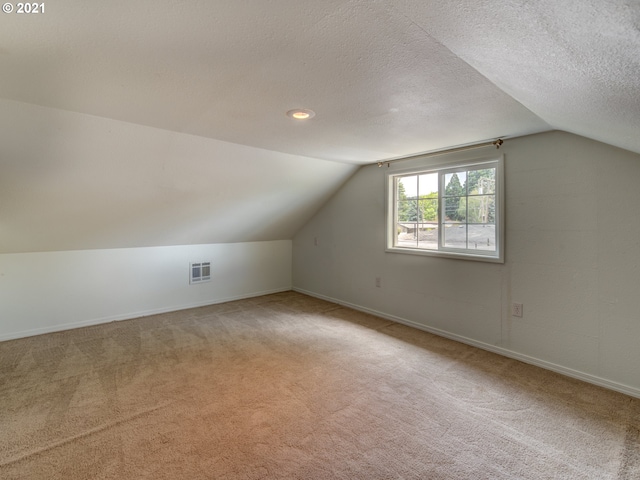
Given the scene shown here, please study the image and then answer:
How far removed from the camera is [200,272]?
4.54 metres

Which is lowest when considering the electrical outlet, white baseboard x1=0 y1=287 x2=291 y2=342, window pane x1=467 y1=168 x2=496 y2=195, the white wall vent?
white baseboard x1=0 y1=287 x2=291 y2=342

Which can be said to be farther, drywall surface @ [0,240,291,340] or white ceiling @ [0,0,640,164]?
drywall surface @ [0,240,291,340]

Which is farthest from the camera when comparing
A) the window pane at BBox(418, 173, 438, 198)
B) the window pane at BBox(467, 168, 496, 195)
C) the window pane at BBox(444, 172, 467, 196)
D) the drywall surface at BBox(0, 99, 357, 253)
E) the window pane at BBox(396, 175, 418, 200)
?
the window pane at BBox(396, 175, 418, 200)

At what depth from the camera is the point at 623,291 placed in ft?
7.41

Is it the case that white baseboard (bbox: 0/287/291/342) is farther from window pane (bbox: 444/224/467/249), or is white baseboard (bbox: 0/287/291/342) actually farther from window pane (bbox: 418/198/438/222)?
window pane (bbox: 444/224/467/249)

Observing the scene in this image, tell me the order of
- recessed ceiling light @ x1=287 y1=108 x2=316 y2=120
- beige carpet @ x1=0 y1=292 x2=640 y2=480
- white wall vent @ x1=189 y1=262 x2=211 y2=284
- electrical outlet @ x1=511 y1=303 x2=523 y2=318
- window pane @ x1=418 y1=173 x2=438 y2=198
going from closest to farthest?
beige carpet @ x1=0 y1=292 x2=640 y2=480, recessed ceiling light @ x1=287 y1=108 x2=316 y2=120, electrical outlet @ x1=511 y1=303 x2=523 y2=318, window pane @ x1=418 y1=173 x2=438 y2=198, white wall vent @ x1=189 y1=262 x2=211 y2=284

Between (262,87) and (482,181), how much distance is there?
2.40 metres

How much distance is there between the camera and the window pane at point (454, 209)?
3244 mm

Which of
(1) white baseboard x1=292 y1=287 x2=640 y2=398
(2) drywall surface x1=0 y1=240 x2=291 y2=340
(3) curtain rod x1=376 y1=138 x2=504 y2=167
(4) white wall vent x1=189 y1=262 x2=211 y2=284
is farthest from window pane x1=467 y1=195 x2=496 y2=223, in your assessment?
(4) white wall vent x1=189 y1=262 x2=211 y2=284

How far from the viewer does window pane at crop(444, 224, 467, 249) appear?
128 inches

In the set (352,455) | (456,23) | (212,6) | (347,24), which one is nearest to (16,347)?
(352,455)

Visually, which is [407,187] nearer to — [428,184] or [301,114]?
[428,184]

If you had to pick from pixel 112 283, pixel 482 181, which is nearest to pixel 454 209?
pixel 482 181

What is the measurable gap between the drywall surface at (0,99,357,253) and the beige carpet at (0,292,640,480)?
1.26 m
